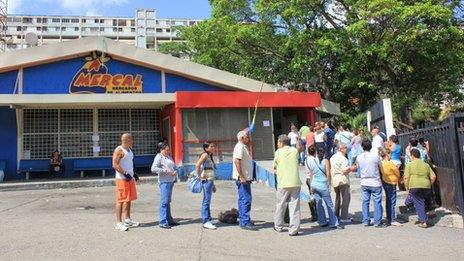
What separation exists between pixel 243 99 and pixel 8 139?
9.29 m

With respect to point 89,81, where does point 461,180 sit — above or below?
below

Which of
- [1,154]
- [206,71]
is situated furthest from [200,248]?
[1,154]

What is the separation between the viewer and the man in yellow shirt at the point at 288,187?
8352 millimetres

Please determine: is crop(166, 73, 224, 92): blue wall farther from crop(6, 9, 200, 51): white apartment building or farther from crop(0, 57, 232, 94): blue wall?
crop(6, 9, 200, 51): white apartment building

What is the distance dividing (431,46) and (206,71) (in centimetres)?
1135

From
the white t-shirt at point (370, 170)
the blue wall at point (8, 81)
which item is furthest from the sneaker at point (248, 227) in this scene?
the blue wall at point (8, 81)

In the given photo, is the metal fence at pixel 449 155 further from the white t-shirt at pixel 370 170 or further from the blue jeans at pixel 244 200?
the blue jeans at pixel 244 200

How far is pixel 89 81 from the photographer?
1864 cm

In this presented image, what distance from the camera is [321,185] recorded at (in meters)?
9.03

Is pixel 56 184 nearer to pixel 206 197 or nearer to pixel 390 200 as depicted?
pixel 206 197

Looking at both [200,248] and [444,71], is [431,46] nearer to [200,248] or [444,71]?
[444,71]

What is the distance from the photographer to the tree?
22797 millimetres

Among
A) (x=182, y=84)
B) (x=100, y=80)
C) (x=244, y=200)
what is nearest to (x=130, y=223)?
(x=244, y=200)

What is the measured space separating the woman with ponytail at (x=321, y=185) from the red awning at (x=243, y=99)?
30.9 feet
